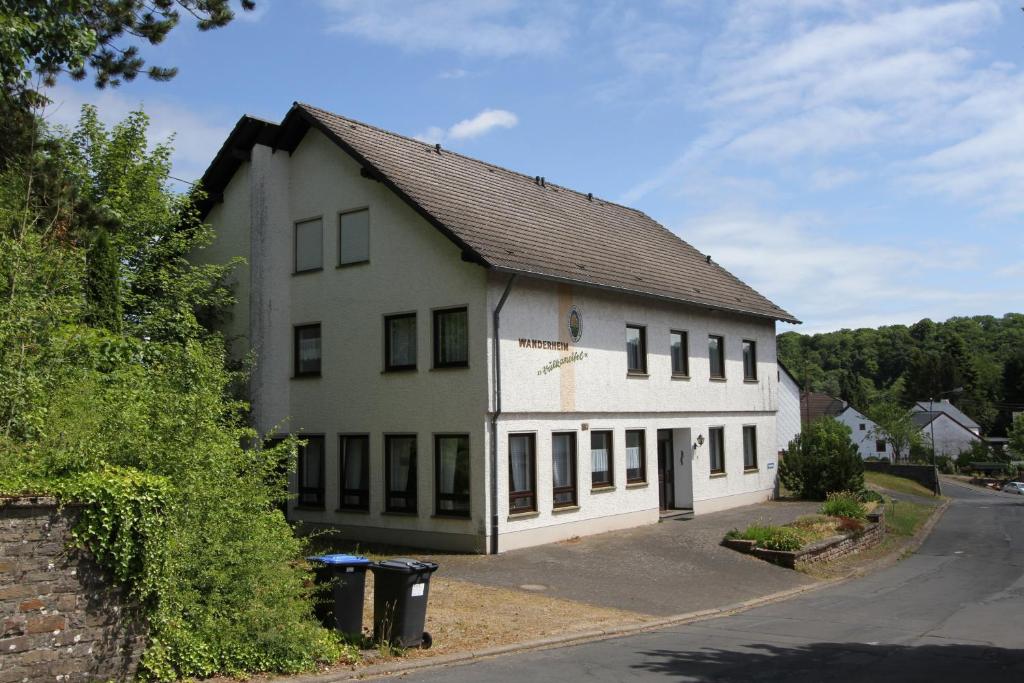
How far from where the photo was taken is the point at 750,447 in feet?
92.1

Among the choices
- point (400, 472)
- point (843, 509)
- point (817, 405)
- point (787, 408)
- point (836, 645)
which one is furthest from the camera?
point (817, 405)

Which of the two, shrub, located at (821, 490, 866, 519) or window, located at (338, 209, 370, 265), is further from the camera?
shrub, located at (821, 490, 866, 519)

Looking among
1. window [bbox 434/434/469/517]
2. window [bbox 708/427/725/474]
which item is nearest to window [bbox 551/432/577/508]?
window [bbox 434/434/469/517]

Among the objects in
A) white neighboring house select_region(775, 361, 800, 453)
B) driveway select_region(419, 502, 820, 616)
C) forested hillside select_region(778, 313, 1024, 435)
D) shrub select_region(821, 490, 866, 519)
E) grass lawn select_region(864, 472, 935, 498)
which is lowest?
grass lawn select_region(864, 472, 935, 498)

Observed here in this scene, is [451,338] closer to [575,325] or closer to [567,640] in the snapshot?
[575,325]

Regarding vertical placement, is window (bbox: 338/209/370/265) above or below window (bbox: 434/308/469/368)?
above

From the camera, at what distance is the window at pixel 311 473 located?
20703mm

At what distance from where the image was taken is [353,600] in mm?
10016

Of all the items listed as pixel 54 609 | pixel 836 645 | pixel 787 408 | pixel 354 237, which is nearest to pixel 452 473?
pixel 354 237

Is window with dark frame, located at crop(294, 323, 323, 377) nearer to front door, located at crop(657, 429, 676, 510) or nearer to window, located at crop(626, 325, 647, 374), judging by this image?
window, located at crop(626, 325, 647, 374)

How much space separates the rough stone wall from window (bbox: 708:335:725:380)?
20.3m

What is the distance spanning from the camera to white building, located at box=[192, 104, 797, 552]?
60.1ft

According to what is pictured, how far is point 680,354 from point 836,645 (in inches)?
552

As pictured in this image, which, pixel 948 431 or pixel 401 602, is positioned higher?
pixel 948 431
